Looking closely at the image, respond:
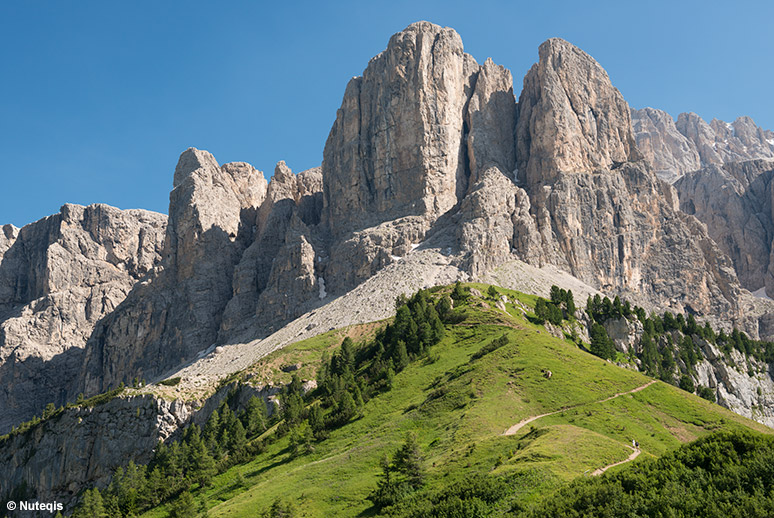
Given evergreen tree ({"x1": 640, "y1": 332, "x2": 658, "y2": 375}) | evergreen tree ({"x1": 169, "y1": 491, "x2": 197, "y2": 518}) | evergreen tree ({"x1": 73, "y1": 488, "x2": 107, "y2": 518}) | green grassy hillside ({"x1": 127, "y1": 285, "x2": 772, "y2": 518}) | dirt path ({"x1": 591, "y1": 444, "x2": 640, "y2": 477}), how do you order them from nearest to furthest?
1. dirt path ({"x1": 591, "y1": 444, "x2": 640, "y2": 477})
2. green grassy hillside ({"x1": 127, "y1": 285, "x2": 772, "y2": 518})
3. evergreen tree ({"x1": 169, "y1": 491, "x2": 197, "y2": 518})
4. evergreen tree ({"x1": 73, "y1": 488, "x2": 107, "y2": 518})
5. evergreen tree ({"x1": 640, "y1": 332, "x2": 658, "y2": 375})

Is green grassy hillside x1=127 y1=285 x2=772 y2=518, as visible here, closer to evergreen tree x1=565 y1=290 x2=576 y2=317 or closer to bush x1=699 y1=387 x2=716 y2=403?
bush x1=699 y1=387 x2=716 y2=403

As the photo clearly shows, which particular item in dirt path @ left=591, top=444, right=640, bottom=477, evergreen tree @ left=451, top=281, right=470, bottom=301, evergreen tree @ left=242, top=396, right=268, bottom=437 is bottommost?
dirt path @ left=591, top=444, right=640, bottom=477

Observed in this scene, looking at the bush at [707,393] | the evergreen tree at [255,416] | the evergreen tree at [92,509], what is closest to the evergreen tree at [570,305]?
the bush at [707,393]

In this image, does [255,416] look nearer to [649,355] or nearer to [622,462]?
[622,462]

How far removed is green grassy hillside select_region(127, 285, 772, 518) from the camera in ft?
211

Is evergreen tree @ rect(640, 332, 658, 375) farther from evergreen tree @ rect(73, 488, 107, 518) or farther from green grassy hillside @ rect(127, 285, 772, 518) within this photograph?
evergreen tree @ rect(73, 488, 107, 518)

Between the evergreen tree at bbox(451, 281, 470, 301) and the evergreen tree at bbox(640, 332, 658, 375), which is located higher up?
the evergreen tree at bbox(451, 281, 470, 301)

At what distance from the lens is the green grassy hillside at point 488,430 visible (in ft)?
211

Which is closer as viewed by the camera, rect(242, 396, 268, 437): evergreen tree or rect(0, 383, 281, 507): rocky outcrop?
rect(242, 396, 268, 437): evergreen tree

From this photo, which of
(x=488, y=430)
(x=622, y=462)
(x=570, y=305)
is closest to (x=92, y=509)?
(x=488, y=430)

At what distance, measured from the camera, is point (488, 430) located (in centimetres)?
7762

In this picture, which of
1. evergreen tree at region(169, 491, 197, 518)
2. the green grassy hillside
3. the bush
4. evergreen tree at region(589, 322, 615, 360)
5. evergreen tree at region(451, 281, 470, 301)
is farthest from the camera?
evergreen tree at region(451, 281, 470, 301)

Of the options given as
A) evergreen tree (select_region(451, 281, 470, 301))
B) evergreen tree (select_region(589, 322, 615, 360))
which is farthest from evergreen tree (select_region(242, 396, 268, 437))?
evergreen tree (select_region(589, 322, 615, 360))

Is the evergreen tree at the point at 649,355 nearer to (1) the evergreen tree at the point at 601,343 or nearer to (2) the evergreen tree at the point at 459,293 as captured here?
(1) the evergreen tree at the point at 601,343
